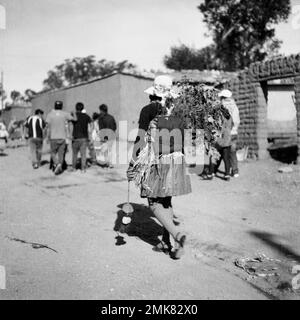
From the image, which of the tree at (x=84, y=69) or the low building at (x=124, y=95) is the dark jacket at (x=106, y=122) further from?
the tree at (x=84, y=69)

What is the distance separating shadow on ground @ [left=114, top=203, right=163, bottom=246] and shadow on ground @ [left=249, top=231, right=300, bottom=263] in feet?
4.19

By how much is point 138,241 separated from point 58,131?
6037 mm

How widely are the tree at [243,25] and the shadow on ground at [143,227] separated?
29.2 meters

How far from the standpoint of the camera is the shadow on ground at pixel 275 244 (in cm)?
466

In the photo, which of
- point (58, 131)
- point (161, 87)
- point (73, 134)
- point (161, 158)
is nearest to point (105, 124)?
point (73, 134)

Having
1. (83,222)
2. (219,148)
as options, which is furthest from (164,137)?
(219,148)

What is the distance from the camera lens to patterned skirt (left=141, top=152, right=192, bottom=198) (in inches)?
171

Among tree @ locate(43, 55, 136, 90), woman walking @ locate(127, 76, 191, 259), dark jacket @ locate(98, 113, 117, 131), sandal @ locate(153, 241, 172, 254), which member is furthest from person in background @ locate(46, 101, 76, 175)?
tree @ locate(43, 55, 136, 90)

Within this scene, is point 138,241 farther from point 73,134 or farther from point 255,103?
point 255,103

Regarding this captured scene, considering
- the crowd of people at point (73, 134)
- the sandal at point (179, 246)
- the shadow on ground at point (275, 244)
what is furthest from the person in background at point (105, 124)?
the sandal at point (179, 246)

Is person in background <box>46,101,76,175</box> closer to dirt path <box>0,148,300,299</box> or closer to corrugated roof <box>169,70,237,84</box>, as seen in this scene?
dirt path <box>0,148,300,299</box>

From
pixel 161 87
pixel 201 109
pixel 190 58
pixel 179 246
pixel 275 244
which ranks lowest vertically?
pixel 275 244

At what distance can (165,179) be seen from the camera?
436 centimetres
